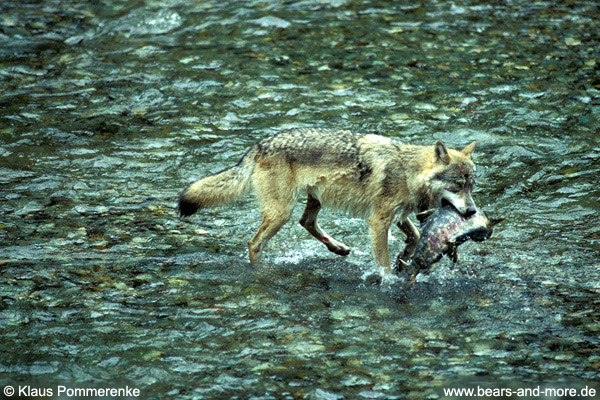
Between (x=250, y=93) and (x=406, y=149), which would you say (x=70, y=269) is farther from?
(x=250, y=93)

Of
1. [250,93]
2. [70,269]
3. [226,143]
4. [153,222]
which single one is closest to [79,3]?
[250,93]

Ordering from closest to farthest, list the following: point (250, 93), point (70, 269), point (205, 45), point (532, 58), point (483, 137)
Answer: point (70, 269), point (483, 137), point (250, 93), point (532, 58), point (205, 45)

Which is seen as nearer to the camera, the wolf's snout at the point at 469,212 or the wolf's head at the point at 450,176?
the wolf's snout at the point at 469,212

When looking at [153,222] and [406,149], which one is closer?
[406,149]

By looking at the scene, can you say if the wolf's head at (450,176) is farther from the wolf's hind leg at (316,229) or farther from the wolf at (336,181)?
the wolf's hind leg at (316,229)

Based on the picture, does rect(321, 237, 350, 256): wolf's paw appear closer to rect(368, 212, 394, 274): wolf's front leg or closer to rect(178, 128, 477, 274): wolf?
rect(178, 128, 477, 274): wolf

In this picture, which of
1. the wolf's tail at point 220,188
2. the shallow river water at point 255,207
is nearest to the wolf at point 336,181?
the wolf's tail at point 220,188

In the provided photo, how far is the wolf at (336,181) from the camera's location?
7.02 meters

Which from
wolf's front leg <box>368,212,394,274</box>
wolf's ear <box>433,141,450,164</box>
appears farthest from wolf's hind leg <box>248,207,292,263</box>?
wolf's ear <box>433,141,450,164</box>

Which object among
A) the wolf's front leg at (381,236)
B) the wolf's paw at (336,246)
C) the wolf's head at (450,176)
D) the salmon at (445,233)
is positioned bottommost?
the wolf's paw at (336,246)

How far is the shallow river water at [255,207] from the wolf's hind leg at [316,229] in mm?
188

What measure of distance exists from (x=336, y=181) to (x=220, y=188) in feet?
4.05

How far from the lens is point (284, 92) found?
11.6 metres

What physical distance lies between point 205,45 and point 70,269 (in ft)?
24.9
